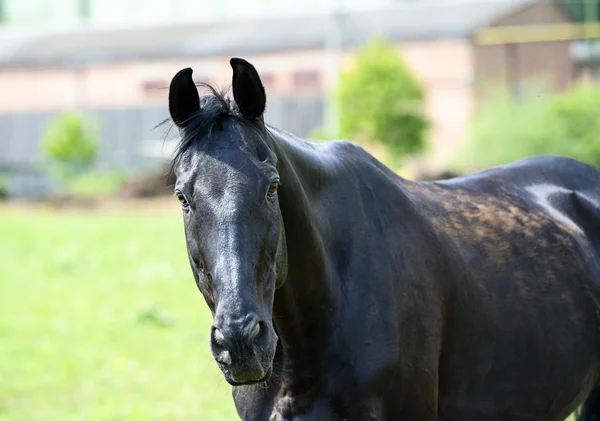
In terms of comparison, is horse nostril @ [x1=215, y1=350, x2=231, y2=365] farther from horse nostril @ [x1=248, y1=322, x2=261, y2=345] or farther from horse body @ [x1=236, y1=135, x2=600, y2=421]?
horse body @ [x1=236, y1=135, x2=600, y2=421]

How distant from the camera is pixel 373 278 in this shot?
12.1 feet

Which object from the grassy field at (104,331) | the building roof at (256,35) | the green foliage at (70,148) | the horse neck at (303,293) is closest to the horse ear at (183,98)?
the horse neck at (303,293)

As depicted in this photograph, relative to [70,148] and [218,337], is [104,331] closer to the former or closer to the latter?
[218,337]

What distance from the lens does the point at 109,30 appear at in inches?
1908

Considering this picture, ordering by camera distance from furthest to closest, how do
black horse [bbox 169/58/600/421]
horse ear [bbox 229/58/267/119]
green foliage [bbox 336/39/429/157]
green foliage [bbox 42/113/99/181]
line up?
1. green foliage [bbox 42/113/99/181]
2. green foliage [bbox 336/39/429/157]
3. horse ear [bbox 229/58/267/119]
4. black horse [bbox 169/58/600/421]

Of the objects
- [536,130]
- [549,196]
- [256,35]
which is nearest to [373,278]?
[549,196]

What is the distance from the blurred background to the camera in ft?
30.0

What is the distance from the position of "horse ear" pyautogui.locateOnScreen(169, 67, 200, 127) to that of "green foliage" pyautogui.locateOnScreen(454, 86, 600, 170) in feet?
73.0

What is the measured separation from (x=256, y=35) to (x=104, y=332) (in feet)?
101

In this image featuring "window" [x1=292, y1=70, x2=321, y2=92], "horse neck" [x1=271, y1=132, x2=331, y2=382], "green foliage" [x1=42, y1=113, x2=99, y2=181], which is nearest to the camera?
"horse neck" [x1=271, y1=132, x2=331, y2=382]

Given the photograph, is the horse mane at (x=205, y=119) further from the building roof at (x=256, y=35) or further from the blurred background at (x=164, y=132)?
the building roof at (x=256, y=35)

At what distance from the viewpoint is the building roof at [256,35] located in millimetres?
36250

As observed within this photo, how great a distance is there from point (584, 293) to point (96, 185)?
26259 millimetres

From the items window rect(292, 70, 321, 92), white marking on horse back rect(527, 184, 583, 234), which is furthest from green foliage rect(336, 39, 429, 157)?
white marking on horse back rect(527, 184, 583, 234)
